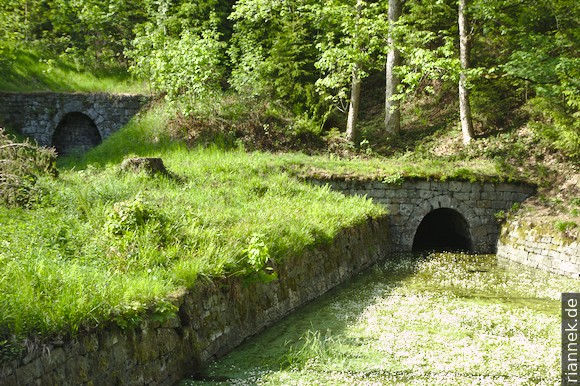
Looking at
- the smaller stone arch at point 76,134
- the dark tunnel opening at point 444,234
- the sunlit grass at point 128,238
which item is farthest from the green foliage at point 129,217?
the smaller stone arch at point 76,134

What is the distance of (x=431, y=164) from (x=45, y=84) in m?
14.7

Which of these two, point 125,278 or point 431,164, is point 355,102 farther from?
point 125,278

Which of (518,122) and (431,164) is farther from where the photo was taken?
(518,122)

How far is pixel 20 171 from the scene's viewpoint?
32.6 ft

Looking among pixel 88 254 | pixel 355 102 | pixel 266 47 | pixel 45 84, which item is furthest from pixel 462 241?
pixel 45 84

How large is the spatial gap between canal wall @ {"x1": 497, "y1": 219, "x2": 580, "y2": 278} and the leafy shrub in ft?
35.7

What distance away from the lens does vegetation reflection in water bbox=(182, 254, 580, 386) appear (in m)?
6.62

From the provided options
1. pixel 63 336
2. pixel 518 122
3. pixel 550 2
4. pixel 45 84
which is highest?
pixel 550 2

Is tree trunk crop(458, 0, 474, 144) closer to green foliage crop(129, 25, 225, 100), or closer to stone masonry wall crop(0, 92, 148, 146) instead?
green foliage crop(129, 25, 225, 100)

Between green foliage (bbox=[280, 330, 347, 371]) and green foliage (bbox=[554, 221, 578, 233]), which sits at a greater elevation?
green foliage (bbox=[554, 221, 578, 233])

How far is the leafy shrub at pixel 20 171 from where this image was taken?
9.03 m

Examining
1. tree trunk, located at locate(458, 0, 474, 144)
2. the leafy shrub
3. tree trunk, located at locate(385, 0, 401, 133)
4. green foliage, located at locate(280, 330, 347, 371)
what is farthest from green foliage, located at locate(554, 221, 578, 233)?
the leafy shrub

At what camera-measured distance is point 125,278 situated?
632 cm

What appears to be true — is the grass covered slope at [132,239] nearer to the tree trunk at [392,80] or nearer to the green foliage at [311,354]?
the green foliage at [311,354]
